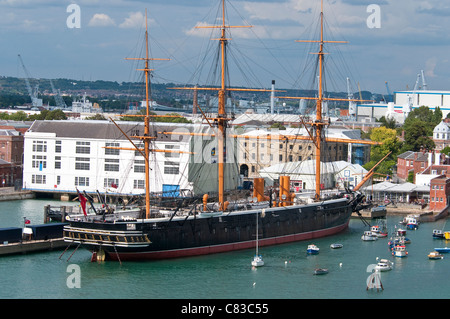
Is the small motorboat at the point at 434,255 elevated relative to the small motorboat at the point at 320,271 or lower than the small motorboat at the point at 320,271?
elevated

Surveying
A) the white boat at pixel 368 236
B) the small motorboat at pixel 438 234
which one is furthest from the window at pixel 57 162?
the small motorboat at pixel 438 234

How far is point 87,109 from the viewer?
169000 millimetres

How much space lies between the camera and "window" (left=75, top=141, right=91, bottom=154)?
6219cm

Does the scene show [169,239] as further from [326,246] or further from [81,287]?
[326,246]

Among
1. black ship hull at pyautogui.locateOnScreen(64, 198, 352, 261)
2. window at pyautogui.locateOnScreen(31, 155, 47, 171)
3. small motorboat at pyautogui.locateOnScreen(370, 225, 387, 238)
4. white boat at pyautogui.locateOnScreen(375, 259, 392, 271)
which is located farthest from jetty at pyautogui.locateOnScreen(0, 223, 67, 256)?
window at pyautogui.locateOnScreen(31, 155, 47, 171)

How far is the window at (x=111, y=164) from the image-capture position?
61312mm

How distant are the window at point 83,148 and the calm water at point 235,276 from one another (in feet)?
69.6

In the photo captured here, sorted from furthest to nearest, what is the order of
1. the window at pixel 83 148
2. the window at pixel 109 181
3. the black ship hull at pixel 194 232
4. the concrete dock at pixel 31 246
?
1. the window at pixel 83 148
2. the window at pixel 109 181
3. the concrete dock at pixel 31 246
4. the black ship hull at pixel 194 232

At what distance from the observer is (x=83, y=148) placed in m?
62.3

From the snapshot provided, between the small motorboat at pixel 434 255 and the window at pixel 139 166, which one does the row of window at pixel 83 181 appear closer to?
the window at pixel 139 166

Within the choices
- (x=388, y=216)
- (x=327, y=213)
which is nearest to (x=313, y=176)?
(x=388, y=216)

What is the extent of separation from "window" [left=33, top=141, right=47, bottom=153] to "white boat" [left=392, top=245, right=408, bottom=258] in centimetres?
3097

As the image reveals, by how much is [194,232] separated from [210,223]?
1109 mm

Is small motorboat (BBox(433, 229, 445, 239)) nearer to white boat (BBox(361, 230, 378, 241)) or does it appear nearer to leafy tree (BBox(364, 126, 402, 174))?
white boat (BBox(361, 230, 378, 241))
